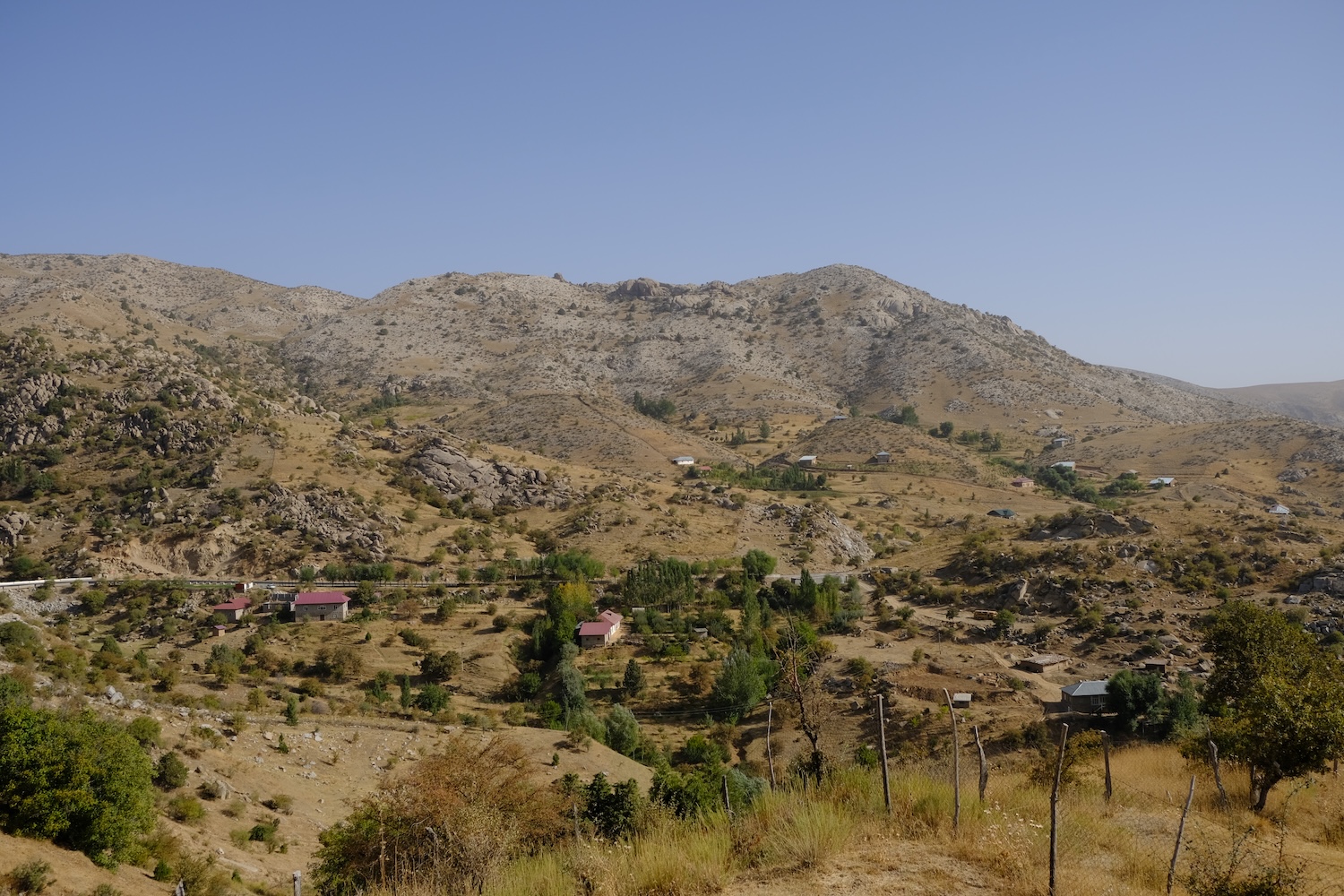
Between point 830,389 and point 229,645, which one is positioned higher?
point 830,389

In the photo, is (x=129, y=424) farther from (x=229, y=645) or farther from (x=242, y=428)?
(x=229, y=645)

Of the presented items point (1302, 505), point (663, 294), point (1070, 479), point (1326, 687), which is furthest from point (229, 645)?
point (663, 294)

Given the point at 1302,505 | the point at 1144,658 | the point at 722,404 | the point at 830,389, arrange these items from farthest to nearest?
the point at 830,389
the point at 722,404
the point at 1302,505
the point at 1144,658

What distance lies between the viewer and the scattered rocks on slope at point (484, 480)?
6800cm

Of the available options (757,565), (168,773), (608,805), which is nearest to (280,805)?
(168,773)

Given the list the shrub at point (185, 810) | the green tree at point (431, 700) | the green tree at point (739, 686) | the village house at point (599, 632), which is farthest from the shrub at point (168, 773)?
the village house at point (599, 632)

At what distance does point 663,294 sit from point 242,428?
117 m

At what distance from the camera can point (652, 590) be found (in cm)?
5106

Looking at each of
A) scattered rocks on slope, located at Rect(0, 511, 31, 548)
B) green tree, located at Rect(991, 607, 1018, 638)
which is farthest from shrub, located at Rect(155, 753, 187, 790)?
Answer: scattered rocks on slope, located at Rect(0, 511, 31, 548)

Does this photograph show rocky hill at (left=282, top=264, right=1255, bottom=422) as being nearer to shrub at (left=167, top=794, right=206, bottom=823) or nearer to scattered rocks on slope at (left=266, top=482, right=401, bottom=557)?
scattered rocks on slope at (left=266, top=482, right=401, bottom=557)

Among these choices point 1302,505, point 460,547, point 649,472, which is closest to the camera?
point 460,547

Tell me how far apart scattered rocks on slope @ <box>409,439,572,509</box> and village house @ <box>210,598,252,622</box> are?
72.4ft

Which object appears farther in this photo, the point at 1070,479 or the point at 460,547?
the point at 1070,479

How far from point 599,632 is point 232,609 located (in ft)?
67.0
